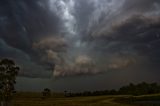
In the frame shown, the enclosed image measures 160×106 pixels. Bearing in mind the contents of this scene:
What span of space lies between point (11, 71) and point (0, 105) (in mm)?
12473

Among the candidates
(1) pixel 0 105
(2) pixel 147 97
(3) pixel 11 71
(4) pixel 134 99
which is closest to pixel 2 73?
(3) pixel 11 71

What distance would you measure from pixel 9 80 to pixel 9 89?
2956 mm

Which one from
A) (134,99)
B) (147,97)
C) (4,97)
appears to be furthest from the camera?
(147,97)

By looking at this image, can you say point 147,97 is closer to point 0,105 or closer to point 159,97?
point 159,97

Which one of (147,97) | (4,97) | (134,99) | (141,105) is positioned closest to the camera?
(4,97)

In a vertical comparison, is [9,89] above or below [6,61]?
below

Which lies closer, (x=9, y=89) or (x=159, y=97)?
(x=9, y=89)

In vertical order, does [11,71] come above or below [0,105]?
above

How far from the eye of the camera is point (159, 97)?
176 m

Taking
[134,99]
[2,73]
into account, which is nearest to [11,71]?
[2,73]

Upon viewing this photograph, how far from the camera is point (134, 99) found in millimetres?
162125

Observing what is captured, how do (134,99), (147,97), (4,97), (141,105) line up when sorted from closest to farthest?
(4,97) → (141,105) → (134,99) → (147,97)

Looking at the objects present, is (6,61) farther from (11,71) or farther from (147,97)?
(147,97)

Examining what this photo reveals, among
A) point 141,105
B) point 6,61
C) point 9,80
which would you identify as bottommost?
point 141,105
